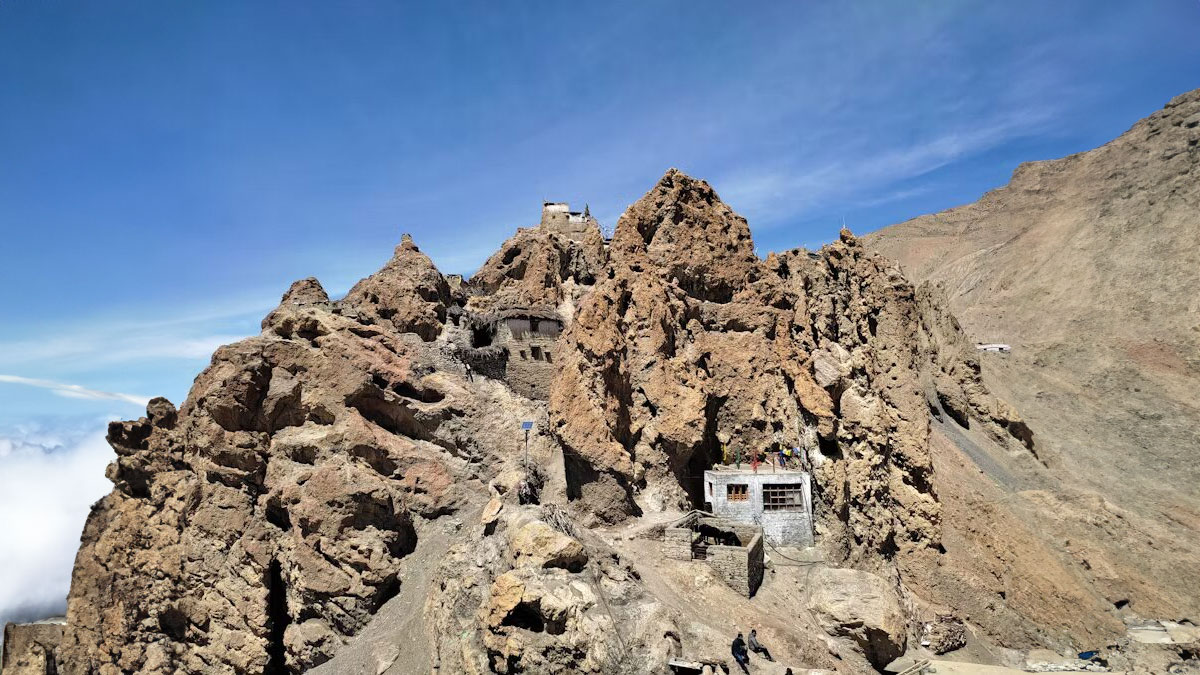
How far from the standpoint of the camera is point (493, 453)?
3119cm

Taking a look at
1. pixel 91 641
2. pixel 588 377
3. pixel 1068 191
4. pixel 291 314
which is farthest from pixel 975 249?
pixel 91 641

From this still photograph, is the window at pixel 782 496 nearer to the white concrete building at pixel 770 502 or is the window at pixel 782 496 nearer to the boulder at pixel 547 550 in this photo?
the white concrete building at pixel 770 502

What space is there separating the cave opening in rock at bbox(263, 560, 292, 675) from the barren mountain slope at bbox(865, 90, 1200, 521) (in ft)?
152

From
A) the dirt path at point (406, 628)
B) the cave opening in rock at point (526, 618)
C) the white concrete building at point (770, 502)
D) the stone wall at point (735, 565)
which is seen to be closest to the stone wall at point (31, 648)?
the dirt path at point (406, 628)

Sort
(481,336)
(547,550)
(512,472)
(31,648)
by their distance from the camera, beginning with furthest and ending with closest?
(481,336), (31,648), (512,472), (547,550)

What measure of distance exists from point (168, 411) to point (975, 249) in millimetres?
107717

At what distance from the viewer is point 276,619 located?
28891mm

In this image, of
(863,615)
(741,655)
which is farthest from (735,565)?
(863,615)

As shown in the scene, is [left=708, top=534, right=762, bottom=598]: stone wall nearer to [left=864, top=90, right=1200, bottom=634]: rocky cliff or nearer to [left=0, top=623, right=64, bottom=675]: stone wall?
[left=864, top=90, right=1200, bottom=634]: rocky cliff

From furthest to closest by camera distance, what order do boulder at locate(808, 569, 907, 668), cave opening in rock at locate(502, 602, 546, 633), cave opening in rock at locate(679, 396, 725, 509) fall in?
cave opening in rock at locate(679, 396, 725, 509) → boulder at locate(808, 569, 907, 668) → cave opening in rock at locate(502, 602, 546, 633)

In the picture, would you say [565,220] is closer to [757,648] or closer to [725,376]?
[725,376]

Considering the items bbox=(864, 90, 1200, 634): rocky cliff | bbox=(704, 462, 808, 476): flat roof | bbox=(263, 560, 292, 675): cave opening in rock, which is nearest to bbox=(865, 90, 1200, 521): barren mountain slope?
bbox=(864, 90, 1200, 634): rocky cliff

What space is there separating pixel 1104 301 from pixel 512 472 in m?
71.0

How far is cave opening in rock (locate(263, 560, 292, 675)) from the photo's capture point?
2800cm
